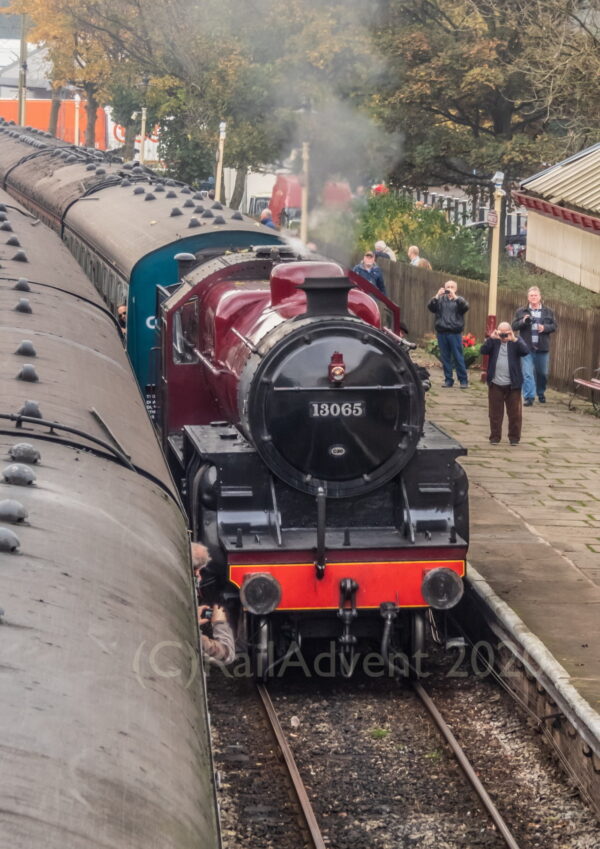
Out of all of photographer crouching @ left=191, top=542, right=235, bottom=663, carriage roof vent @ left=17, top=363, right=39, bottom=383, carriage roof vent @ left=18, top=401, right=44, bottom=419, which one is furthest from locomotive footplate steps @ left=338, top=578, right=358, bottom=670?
carriage roof vent @ left=18, top=401, right=44, bottom=419

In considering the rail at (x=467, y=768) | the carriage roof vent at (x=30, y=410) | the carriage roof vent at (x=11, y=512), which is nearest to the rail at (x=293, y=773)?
the rail at (x=467, y=768)

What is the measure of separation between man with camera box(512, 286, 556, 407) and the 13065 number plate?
9.87 meters

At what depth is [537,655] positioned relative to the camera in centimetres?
934

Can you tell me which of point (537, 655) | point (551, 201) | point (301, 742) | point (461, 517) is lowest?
point (301, 742)

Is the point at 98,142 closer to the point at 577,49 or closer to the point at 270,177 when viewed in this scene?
the point at 270,177

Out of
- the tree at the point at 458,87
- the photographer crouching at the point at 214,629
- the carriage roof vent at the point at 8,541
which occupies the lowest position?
the photographer crouching at the point at 214,629

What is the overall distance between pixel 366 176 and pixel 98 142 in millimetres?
49687

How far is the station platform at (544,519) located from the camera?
1009 cm

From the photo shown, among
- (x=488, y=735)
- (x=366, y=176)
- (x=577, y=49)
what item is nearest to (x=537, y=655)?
(x=488, y=735)

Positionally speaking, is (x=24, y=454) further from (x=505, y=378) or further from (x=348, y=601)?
(x=505, y=378)

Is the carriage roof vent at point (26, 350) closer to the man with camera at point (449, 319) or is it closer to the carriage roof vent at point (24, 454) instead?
the carriage roof vent at point (24, 454)

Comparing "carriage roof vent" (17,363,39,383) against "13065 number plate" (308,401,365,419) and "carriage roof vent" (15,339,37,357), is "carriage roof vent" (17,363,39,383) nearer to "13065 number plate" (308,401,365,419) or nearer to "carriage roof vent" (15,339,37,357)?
"carriage roof vent" (15,339,37,357)

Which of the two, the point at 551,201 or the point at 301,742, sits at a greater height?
the point at 551,201

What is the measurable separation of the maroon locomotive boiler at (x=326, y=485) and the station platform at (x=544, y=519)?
1.10 meters
